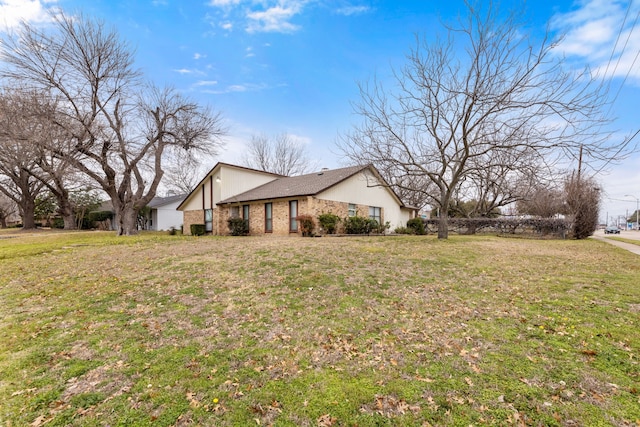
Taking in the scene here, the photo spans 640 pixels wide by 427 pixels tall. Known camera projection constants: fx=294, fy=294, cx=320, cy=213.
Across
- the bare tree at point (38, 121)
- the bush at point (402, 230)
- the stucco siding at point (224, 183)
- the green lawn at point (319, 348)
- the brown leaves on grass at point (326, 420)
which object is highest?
the bare tree at point (38, 121)

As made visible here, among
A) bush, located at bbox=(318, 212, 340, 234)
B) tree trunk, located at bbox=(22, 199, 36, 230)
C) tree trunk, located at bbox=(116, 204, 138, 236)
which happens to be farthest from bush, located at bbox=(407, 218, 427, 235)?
tree trunk, located at bbox=(22, 199, 36, 230)

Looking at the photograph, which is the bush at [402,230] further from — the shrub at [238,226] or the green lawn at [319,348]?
the green lawn at [319,348]

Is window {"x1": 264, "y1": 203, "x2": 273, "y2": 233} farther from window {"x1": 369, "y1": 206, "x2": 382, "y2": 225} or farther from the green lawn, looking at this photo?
the green lawn

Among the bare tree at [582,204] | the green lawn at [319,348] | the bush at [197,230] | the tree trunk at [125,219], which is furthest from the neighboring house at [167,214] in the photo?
the bare tree at [582,204]

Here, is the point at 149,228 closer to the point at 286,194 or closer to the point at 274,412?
the point at 286,194

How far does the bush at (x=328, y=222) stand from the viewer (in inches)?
670

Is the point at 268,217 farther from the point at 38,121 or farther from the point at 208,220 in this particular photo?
the point at 38,121

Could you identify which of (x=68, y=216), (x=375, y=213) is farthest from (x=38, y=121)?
(x=375, y=213)

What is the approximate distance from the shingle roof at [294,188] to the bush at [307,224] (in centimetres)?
142

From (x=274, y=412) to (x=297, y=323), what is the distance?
193cm

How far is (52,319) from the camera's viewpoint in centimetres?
Result: 488

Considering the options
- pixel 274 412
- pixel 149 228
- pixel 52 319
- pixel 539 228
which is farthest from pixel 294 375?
pixel 149 228

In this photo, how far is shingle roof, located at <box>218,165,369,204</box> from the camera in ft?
59.3

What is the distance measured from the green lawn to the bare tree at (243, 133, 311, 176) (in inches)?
1321
